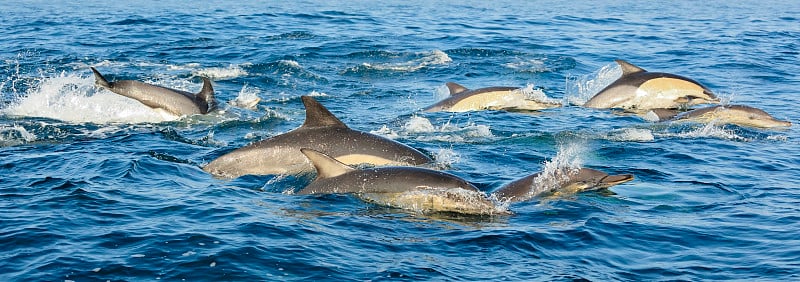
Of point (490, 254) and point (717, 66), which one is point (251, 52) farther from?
point (490, 254)

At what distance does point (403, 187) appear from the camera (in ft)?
38.1

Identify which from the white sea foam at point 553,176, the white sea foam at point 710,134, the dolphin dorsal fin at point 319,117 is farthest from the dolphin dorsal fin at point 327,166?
the white sea foam at point 710,134

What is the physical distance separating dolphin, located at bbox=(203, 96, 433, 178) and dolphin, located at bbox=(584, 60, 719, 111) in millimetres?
8084

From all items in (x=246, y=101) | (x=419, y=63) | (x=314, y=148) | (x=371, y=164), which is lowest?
(x=419, y=63)

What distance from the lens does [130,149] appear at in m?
15.2

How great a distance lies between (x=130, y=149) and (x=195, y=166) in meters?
1.72

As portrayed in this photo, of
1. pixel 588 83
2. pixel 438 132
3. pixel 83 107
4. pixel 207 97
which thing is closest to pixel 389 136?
pixel 438 132

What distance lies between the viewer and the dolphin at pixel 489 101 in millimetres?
19922

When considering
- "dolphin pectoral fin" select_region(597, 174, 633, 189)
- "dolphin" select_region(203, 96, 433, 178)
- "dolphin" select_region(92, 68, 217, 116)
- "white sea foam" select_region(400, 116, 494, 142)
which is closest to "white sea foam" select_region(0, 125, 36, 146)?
"dolphin" select_region(92, 68, 217, 116)

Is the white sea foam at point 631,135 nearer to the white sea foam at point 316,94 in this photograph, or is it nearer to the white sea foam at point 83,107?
the white sea foam at point 316,94

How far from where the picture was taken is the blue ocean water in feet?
32.4

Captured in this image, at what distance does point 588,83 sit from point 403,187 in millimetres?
13568

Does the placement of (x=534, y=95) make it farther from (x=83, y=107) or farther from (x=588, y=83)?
(x=83, y=107)

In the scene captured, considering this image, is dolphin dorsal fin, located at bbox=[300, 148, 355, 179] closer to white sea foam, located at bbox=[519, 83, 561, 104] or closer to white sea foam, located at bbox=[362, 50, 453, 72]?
white sea foam, located at bbox=[519, 83, 561, 104]
